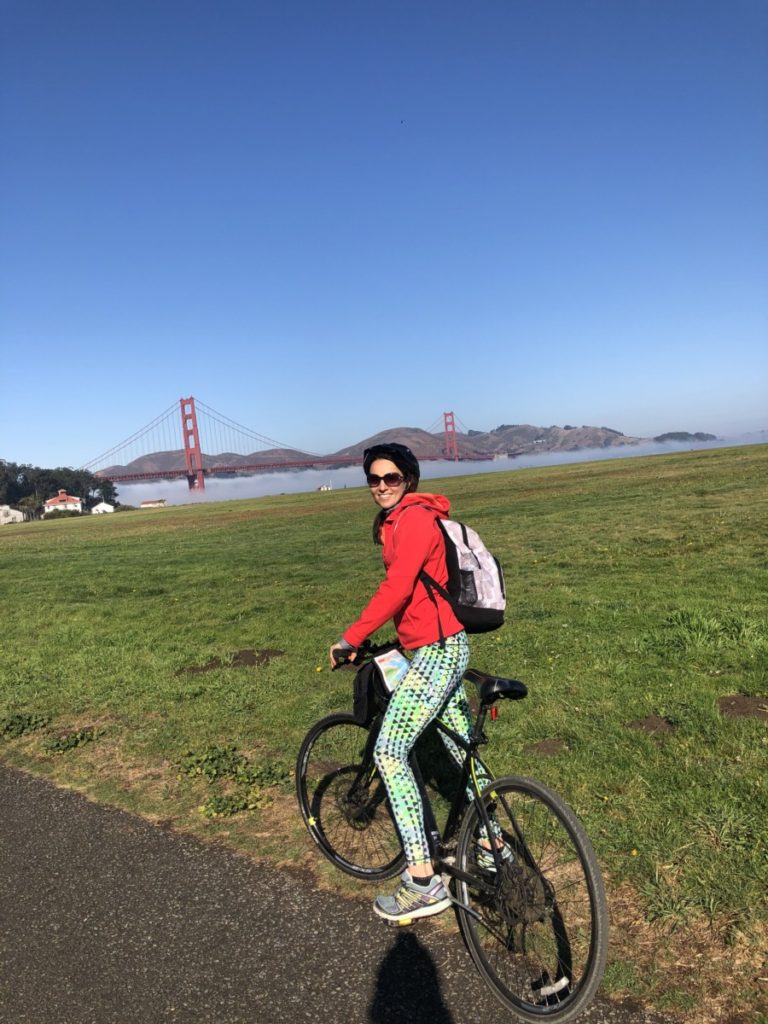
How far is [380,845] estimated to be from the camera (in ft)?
13.7

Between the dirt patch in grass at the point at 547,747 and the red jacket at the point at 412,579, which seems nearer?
the red jacket at the point at 412,579

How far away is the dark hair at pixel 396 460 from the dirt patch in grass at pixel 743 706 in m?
3.57

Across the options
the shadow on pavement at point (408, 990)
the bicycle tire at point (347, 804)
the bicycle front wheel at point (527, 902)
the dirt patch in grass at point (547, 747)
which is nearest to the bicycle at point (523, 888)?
the bicycle front wheel at point (527, 902)

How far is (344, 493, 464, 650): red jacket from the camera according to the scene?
3.33 meters

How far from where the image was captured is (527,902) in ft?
9.93

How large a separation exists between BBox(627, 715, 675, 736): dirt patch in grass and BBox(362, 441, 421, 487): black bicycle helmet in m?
3.10

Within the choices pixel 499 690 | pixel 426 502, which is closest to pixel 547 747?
pixel 499 690

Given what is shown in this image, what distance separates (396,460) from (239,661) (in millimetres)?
5972

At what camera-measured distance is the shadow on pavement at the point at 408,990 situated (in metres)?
Result: 2.93

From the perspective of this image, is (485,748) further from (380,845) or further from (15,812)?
(15,812)

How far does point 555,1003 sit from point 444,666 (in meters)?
1.44

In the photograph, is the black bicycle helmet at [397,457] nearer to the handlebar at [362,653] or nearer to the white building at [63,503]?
the handlebar at [362,653]

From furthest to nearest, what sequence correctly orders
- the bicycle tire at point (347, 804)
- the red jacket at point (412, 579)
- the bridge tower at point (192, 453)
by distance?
→ the bridge tower at point (192, 453) → the bicycle tire at point (347, 804) → the red jacket at point (412, 579)

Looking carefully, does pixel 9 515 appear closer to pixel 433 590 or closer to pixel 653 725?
pixel 653 725
